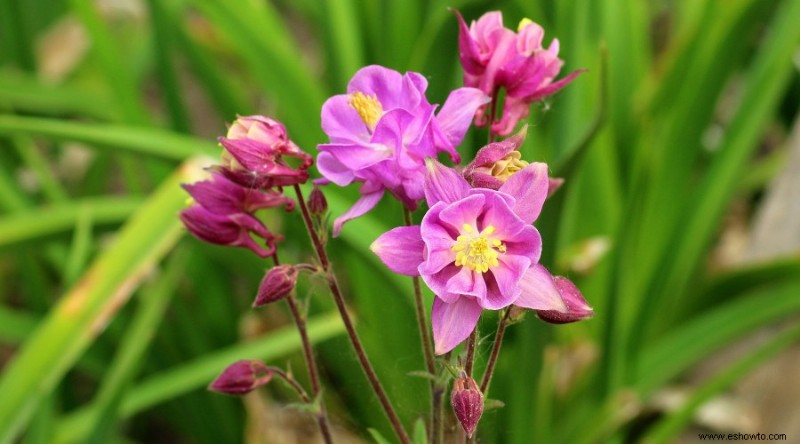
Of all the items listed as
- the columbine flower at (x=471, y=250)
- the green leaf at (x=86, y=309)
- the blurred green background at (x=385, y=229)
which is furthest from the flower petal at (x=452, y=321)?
the green leaf at (x=86, y=309)

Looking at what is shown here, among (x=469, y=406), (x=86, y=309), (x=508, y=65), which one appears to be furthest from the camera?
(x=86, y=309)

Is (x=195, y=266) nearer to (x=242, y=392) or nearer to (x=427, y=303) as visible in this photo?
(x=427, y=303)

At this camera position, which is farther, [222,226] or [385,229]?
[385,229]

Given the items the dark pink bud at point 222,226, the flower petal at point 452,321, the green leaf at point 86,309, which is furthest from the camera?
the green leaf at point 86,309

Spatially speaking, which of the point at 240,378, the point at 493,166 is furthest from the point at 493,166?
the point at 240,378

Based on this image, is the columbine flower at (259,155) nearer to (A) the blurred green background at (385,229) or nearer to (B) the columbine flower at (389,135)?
(B) the columbine flower at (389,135)

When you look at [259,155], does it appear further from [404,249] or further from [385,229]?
[385,229]

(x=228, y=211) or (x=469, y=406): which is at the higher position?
(x=228, y=211)

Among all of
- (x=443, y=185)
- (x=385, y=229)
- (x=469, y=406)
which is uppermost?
(x=385, y=229)
